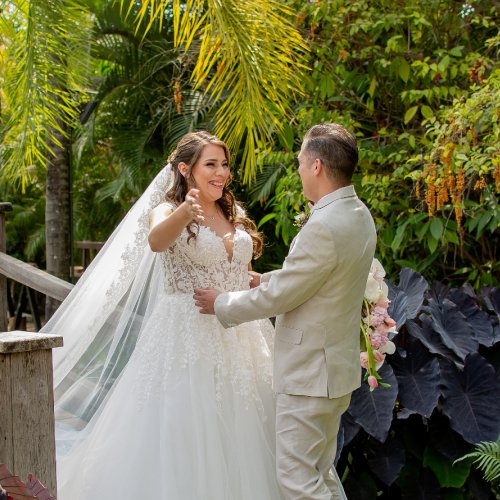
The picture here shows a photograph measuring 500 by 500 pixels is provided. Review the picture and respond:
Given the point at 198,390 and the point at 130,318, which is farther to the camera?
the point at 130,318

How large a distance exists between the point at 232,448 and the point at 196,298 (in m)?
0.65

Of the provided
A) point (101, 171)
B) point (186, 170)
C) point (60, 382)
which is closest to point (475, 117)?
point (186, 170)

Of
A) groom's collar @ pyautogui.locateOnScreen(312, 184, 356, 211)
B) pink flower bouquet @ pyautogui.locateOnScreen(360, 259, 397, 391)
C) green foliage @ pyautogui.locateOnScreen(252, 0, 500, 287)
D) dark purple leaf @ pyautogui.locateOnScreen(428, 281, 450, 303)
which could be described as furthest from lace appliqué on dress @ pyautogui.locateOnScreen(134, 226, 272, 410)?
green foliage @ pyautogui.locateOnScreen(252, 0, 500, 287)

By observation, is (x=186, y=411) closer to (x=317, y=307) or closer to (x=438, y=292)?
(x=317, y=307)

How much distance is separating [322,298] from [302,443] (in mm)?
571

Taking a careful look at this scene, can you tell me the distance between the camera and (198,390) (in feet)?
10.8

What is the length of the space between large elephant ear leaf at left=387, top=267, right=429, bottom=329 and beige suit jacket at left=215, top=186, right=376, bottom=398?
50.2 inches

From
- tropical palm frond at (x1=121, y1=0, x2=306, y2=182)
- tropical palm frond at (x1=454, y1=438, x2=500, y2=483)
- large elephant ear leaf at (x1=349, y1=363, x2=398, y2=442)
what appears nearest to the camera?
tropical palm frond at (x1=454, y1=438, x2=500, y2=483)

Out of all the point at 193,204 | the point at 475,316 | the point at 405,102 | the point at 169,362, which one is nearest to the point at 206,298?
the point at 169,362

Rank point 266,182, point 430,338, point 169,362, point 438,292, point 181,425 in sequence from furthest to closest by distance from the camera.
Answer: point 266,182, point 438,292, point 430,338, point 169,362, point 181,425

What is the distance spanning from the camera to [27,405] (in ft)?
8.53

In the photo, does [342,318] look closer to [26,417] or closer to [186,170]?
[186,170]

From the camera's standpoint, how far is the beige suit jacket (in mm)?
3014

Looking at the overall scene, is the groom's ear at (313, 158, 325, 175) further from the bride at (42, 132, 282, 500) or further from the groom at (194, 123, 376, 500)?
the bride at (42, 132, 282, 500)
